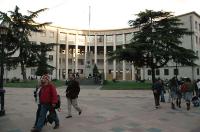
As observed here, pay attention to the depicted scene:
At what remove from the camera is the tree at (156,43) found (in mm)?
34344

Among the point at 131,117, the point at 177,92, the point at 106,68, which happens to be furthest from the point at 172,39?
the point at 106,68

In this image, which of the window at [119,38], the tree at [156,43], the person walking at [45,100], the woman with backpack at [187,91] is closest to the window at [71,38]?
the window at [119,38]

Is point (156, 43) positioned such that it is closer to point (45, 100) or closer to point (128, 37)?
point (45, 100)

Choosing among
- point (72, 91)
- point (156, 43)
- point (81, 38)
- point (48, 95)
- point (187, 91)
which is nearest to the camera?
point (48, 95)

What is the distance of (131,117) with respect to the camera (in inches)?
441

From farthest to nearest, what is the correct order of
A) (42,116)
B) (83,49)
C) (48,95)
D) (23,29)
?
1. (83,49)
2. (23,29)
3. (48,95)
4. (42,116)

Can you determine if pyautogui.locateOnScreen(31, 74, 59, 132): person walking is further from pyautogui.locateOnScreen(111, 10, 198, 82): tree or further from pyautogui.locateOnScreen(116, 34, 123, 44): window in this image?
pyautogui.locateOnScreen(116, 34, 123, 44): window

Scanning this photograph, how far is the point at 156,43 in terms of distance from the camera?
36.1 m

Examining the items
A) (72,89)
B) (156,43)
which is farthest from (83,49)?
(72,89)

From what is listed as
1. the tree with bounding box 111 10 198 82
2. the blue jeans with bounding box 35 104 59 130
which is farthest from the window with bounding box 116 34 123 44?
the blue jeans with bounding box 35 104 59 130

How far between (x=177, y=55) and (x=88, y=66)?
2273 centimetres

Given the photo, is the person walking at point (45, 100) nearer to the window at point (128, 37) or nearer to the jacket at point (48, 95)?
the jacket at point (48, 95)

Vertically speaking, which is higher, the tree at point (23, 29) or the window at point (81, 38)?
the window at point (81, 38)

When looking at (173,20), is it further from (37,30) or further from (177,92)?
(177,92)
